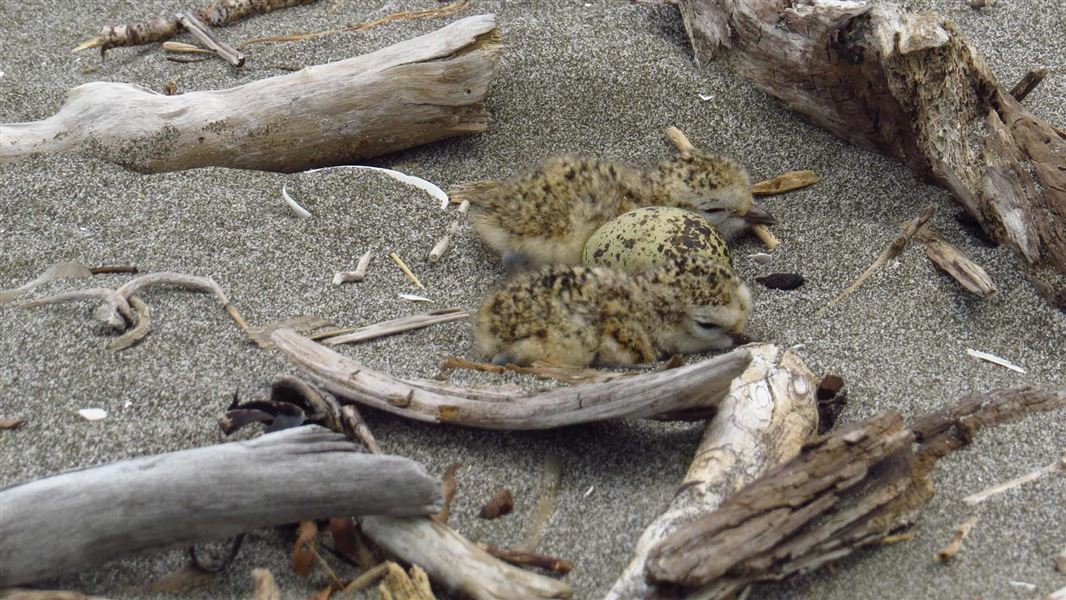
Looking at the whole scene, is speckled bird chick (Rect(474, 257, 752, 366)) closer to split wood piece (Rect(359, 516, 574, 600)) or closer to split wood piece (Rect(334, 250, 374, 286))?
split wood piece (Rect(334, 250, 374, 286))

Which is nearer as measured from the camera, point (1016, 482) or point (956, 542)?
point (956, 542)

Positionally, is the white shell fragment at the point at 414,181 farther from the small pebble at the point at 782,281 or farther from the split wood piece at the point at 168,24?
the split wood piece at the point at 168,24

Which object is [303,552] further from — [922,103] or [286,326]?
[922,103]

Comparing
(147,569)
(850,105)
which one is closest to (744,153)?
(850,105)

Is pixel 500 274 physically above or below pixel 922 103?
below

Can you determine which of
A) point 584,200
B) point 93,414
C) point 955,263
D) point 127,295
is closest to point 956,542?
point 955,263

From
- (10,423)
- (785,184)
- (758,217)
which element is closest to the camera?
(10,423)

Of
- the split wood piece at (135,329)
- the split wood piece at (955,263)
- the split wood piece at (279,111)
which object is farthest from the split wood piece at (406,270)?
the split wood piece at (955,263)
